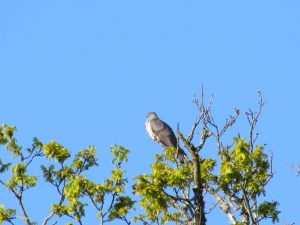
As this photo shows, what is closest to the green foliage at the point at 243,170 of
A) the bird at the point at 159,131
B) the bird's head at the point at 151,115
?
the bird at the point at 159,131

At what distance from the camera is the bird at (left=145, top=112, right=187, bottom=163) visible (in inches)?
939

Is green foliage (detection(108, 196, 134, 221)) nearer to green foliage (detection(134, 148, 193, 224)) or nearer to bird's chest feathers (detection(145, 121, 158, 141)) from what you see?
green foliage (detection(134, 148, 193, 224))

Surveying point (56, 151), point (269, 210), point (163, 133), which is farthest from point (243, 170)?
point (163, 133)

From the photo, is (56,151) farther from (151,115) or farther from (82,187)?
(151,115)

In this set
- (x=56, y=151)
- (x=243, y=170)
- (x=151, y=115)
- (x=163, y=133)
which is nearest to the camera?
(x=243, y=170)

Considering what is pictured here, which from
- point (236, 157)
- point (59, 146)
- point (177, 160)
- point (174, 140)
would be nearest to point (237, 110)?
point (177, 160)

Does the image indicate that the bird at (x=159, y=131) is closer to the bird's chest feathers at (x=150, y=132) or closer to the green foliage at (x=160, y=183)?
the bird's chest feathers at (x=150, y=132)

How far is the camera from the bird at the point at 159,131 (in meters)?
23.9

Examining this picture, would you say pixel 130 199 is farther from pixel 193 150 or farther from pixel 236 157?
pixel 193 150

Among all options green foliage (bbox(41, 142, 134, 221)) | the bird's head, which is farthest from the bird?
green foliage (bbox(41, 142, 134, 221))

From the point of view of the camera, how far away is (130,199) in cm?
1442

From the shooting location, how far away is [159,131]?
2456cm

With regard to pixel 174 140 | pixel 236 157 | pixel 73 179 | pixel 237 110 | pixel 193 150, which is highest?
pixel 174 140

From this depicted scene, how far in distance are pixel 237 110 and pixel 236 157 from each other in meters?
2.39
